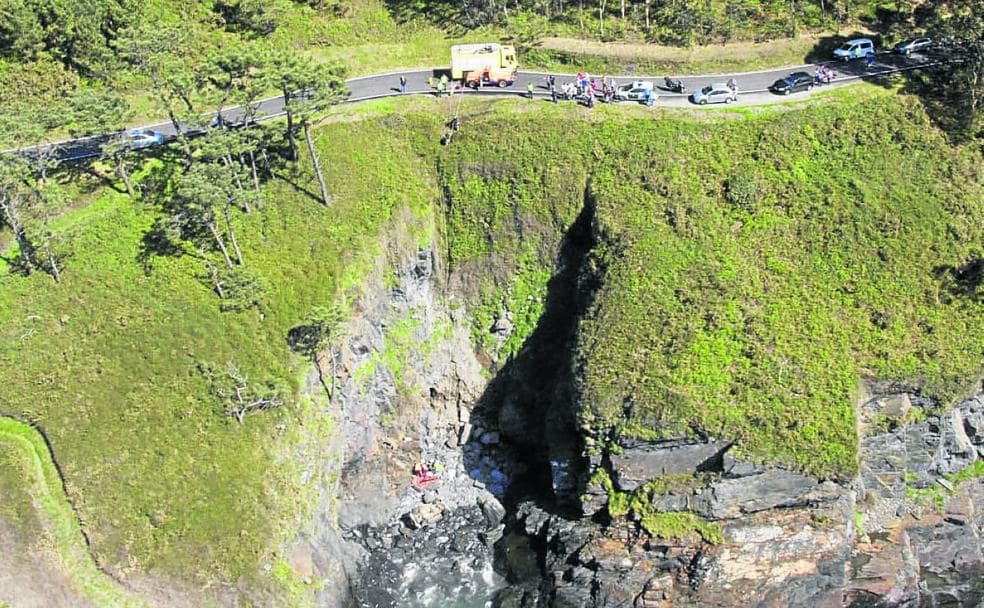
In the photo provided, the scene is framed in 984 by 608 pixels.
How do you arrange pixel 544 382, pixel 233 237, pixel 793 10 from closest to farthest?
1. pixel 233 237
2. pixel 544 382
3. pixel 793 10

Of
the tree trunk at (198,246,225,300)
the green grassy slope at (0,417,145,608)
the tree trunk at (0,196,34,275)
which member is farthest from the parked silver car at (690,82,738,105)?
the green grassy slope at (0,417,145,608)

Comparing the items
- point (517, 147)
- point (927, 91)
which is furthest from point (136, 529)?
point (927, 91)

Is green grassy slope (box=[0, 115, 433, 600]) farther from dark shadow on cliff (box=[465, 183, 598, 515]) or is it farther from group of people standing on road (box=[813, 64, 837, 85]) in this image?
group of people standing on road (box=[813, 64, 837, 85])

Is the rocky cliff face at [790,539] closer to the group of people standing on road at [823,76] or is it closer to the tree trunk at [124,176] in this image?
the group of people standing on road at [823,76]

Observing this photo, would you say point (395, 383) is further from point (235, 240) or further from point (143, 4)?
point (143, 4)

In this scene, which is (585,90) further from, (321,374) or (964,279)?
(321,374)

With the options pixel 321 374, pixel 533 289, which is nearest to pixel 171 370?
pixel 321 374

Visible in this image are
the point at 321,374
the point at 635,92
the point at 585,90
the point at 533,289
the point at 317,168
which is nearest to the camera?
the point at 321,374
